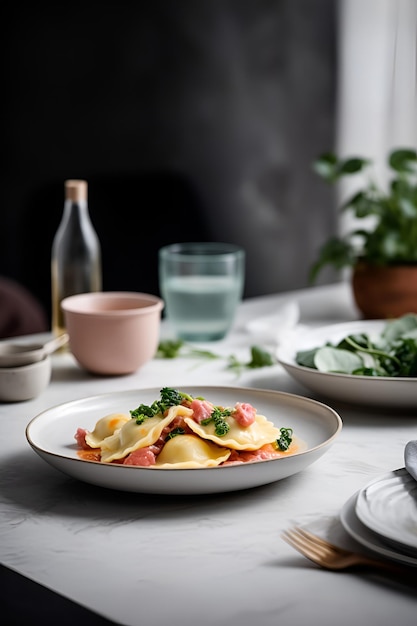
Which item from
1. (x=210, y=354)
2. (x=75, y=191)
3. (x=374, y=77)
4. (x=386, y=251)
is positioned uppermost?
(x=374, y=77)

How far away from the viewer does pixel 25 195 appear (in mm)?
2602

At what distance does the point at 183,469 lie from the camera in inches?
35.2

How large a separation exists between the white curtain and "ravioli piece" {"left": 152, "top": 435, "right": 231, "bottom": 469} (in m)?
2.53

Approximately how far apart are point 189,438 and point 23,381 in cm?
46

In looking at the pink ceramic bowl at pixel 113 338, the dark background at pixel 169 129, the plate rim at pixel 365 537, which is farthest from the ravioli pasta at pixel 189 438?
the dark background at pixel 169 129

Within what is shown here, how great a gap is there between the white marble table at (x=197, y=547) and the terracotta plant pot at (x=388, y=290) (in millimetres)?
738

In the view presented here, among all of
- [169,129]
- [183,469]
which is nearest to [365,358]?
[183,469]

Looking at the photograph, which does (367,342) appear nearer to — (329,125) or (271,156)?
(271,156)

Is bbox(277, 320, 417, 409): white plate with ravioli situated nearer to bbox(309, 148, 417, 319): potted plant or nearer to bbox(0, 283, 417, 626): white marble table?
bbox(0, 283, 417, 626): white marble table

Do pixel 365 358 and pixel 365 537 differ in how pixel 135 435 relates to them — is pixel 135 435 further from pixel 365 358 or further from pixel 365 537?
pixel 365 358

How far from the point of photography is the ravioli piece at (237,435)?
0.97m

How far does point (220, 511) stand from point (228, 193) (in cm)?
217

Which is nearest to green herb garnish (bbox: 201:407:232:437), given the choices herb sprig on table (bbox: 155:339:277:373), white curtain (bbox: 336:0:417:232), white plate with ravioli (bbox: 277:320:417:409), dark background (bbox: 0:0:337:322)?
white plate with ravioli (bbox: 277:320:417:409)

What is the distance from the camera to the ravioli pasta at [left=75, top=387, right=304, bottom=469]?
0.96 meters
